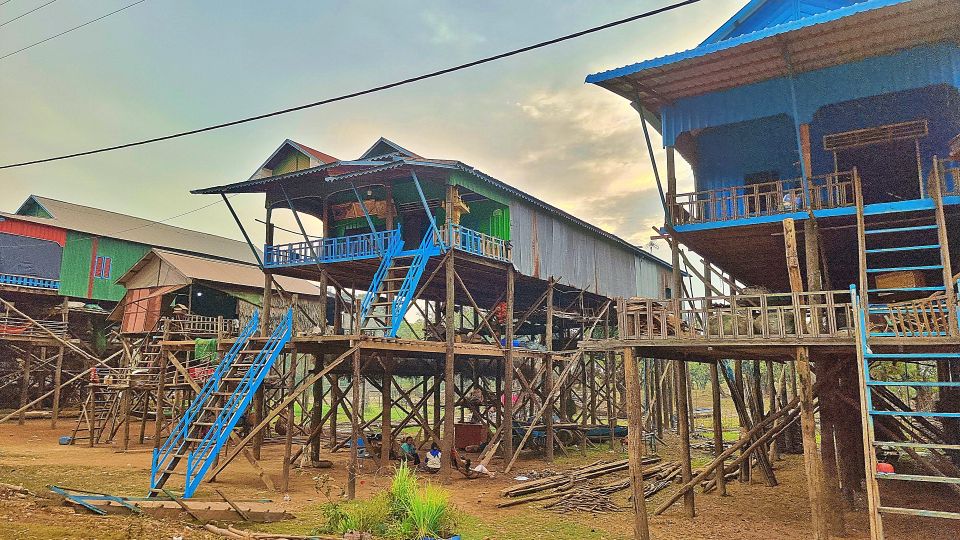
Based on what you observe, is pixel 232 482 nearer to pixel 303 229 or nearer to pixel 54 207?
pixel 303 229

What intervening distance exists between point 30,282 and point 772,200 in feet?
112

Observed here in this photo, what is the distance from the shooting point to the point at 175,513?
12.6m

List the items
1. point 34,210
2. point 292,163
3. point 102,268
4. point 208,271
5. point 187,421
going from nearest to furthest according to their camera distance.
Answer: point 187,421 → point 292,163 → point 208,271 → point 102,268 → point 34,210

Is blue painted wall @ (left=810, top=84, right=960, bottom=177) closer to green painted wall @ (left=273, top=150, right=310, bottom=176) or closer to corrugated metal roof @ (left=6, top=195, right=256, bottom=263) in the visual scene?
green painted wall @ (left=273, top=150, right=310, bottom=176)

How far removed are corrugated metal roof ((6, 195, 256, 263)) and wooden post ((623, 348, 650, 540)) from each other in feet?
108

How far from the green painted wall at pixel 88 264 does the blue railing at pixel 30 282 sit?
395 mm

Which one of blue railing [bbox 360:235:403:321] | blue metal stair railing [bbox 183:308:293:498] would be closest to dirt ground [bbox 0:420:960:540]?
blue metal stair railing [bbox 183:308:293:498]

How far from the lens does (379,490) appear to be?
16.7 m

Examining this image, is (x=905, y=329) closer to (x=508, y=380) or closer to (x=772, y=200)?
(x=772, y=200)

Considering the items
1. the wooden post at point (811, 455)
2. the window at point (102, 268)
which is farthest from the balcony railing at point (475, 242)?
the window at point (102, 268)

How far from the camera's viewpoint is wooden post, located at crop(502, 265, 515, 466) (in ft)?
69.9

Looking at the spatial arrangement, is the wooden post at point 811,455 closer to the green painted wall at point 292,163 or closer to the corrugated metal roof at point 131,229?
the green painted wall at point 292,163

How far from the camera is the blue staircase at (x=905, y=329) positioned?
930cm

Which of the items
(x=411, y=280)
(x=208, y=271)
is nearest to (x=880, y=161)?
(x=411, y=280)
